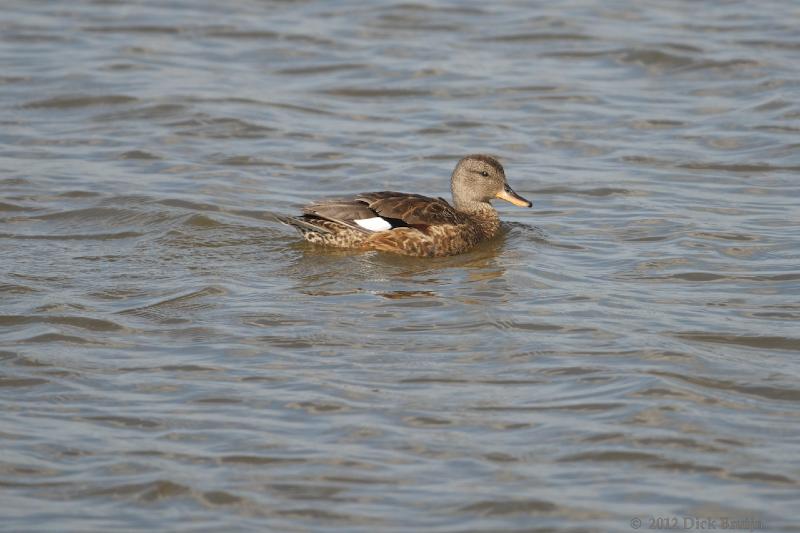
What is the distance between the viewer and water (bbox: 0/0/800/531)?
20.4 feet

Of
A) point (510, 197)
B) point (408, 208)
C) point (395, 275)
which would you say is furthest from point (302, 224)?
point (510, 197)

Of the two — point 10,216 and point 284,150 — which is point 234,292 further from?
point 284,150

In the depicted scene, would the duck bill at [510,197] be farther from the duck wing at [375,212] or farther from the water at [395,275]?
the duck wing at [375,212]

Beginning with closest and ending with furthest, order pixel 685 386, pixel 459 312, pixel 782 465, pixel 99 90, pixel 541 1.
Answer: pixel 782 465, pixel 685 386, pixel 459 312, pixel 99 90, pixel 541 1

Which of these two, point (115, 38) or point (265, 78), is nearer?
point (265, 78)

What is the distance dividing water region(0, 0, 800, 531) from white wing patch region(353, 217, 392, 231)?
0.76 feet

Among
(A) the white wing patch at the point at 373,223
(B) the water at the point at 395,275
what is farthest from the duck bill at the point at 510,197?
(A) the white wing patch at the point at 373,223

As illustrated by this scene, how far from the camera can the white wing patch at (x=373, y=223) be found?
9.96 m

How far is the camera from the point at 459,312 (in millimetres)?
8555

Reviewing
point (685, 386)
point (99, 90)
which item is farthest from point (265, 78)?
point (685, 386)

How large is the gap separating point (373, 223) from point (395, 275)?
1.88 feet

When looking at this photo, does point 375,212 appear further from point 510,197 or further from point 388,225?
point 510,197

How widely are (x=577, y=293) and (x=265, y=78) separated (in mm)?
6796

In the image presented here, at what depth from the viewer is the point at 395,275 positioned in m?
9.55
